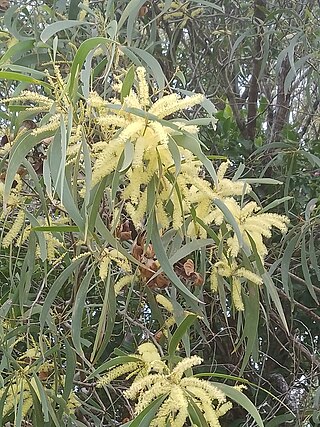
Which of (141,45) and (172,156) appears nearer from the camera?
(172,156)

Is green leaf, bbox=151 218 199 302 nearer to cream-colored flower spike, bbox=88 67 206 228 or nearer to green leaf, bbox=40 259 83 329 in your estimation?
cream-colored flower spike, bbox=88 67 206 228

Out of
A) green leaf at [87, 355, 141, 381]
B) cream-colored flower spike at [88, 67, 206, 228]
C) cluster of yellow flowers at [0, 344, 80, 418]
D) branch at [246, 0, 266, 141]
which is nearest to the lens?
cream-colored flower spike at [88, 67, 206, 228]

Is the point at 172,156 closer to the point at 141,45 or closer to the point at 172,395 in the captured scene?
the point at 172,395

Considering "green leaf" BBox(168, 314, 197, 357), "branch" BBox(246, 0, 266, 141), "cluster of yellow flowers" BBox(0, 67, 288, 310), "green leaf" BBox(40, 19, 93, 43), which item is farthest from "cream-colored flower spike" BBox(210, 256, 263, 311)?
"branch" BBox(246, 0, 266, 141)

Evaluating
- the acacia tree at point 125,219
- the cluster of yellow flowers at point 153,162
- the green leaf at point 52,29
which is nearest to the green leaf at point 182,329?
the acacia tree at point 125,219

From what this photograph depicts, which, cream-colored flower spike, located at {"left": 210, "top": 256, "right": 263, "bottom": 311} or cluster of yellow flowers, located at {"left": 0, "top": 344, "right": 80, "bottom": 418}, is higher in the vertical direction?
cream-colored flower spike, located at {"left": 210, "top": 256, "right": 263, "bottom": 311}

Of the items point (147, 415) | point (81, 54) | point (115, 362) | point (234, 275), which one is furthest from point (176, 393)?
point (81, 54)

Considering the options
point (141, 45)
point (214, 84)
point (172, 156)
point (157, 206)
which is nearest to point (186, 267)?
point (157, 206)

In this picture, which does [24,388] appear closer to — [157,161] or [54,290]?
[54,290]

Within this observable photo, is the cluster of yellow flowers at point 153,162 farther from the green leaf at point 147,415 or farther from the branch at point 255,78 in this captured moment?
the branch at point 255,78

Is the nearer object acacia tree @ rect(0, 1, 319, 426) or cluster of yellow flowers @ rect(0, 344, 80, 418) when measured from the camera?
acacia tree @ rect(0, 1, 319, 426)

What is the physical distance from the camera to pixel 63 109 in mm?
806

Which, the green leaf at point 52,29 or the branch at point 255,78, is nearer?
the green leaf at point 52,29

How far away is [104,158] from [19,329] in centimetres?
50
